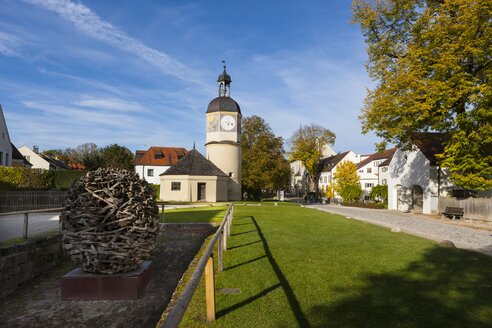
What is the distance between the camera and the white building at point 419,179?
26.5 metres

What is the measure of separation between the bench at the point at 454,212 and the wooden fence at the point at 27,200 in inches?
901

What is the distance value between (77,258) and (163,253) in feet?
13.6

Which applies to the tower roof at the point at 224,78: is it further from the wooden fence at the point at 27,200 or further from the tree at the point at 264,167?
the wooden fence at the point at 27,200

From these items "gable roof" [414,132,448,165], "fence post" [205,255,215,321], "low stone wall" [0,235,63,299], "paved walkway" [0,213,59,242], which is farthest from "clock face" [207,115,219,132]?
"fence post" [205,255,215,321]

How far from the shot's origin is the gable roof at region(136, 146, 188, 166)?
6481 centimetres

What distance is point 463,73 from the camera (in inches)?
757

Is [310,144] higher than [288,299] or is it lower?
higher

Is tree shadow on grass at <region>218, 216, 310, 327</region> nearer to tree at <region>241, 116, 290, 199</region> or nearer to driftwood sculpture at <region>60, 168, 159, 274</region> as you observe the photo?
driftwood sculpture at <region>60, 168, 159, 274</region>

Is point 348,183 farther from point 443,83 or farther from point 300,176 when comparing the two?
point 300,176

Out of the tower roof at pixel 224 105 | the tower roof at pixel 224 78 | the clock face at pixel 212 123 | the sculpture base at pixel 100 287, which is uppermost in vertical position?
the tower roof at pixel 224 78

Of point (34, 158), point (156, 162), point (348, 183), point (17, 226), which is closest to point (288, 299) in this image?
point (17, 226)

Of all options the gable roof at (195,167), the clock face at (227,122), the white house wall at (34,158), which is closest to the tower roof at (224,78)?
the clock face at (227,122)

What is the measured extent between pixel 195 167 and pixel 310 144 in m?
26.0

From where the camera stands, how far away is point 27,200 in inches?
824
